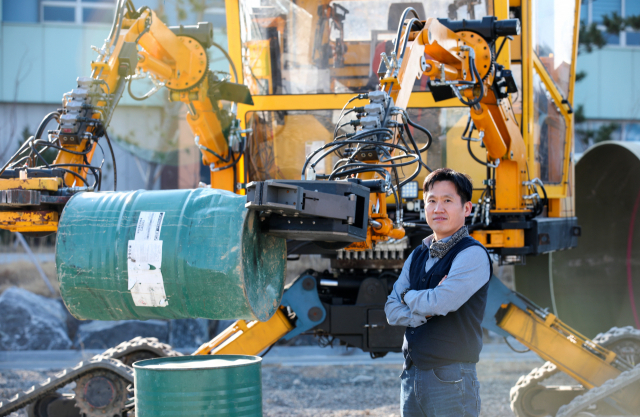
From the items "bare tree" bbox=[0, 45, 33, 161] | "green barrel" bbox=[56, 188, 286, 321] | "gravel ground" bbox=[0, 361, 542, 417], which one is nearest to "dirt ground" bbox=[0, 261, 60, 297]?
"bare tree" bbox=[0, 45, 33, 161]

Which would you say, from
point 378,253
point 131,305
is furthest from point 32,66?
point 131,305

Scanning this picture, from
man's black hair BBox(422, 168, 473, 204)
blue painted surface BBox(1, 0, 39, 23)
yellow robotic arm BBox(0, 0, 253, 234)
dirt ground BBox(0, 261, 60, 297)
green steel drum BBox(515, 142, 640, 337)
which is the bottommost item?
dirt ground BBox(0, 261, 60, 297)

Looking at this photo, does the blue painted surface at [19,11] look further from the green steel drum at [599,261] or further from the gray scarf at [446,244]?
the gray scarf at [446,244]

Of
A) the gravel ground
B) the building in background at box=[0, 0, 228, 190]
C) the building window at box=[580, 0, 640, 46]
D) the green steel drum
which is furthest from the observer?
the building window at box=[580, 0, 640, 46]

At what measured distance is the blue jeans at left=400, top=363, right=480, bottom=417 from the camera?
2924 millimetres

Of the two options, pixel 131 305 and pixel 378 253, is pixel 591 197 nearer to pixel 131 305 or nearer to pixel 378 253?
pixel 378 253

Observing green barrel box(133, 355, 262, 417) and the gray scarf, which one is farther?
green barrel box(133, 355, 262, 417)

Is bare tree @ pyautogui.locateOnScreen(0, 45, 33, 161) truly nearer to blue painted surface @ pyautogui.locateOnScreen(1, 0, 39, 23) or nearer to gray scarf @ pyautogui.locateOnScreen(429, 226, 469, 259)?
blue painted surface @ pyautogui.locateOnScreen(1, 0, 39, 23)

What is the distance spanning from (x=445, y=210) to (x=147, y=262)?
138cm

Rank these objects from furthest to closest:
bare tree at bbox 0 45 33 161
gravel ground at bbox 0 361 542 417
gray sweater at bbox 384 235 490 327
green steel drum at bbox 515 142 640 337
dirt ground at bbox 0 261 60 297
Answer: bare tree at bbox 0 45 33 161, dirt ground at bbox 0 261 60 297, green steel drum at bbox 515 142 640 337, gravel ground at bbox 0 361 542 417, gray sweater at bbox 384 235 490 327

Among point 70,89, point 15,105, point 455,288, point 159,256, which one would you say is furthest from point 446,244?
point 15,105

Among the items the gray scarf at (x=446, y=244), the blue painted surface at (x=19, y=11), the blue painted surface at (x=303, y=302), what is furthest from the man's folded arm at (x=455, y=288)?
the blue painted surface at (x=19, y=11)

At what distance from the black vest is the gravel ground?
3.69 meters

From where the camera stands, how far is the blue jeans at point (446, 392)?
292 cm
